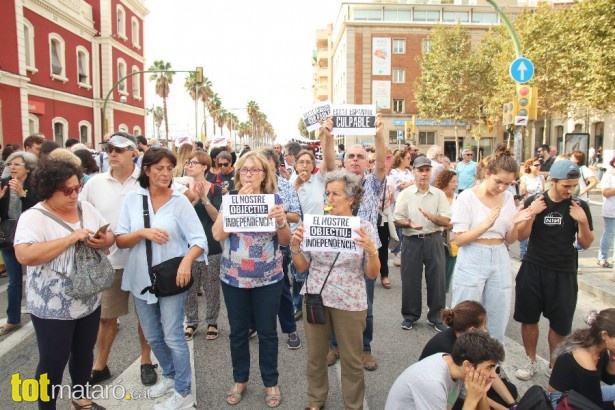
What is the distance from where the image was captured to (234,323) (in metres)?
3.84

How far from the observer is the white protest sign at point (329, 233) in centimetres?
330

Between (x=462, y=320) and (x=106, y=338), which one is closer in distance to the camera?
(x=462, y=320)

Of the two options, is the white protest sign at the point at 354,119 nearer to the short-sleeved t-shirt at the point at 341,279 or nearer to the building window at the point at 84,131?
the short-sleeved t-shirt at the point at 341,279

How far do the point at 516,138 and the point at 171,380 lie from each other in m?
11.8

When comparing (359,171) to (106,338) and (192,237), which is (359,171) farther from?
(106,338)

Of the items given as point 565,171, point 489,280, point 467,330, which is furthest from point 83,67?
point 467,330

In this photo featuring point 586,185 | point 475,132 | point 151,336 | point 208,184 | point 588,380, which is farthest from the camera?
point 475,132

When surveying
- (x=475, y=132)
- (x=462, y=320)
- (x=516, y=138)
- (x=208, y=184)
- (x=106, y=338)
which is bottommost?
(x=106, y=338)

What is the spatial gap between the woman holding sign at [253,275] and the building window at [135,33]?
3402 cm

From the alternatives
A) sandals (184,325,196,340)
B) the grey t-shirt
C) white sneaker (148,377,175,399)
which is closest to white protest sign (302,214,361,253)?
the grey t-shirt

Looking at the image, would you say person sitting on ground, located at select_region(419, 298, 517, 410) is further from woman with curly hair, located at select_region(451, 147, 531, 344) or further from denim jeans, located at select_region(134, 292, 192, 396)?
denim jeans, located at select_region(134, 292, 192, 396)

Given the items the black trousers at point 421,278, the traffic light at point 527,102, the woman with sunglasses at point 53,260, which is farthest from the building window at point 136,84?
the woman with sunglasses at point 53,260

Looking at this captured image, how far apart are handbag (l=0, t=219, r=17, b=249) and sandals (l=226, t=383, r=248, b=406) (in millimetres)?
3172

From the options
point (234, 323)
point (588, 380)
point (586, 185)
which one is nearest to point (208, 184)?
point (234, 323)
